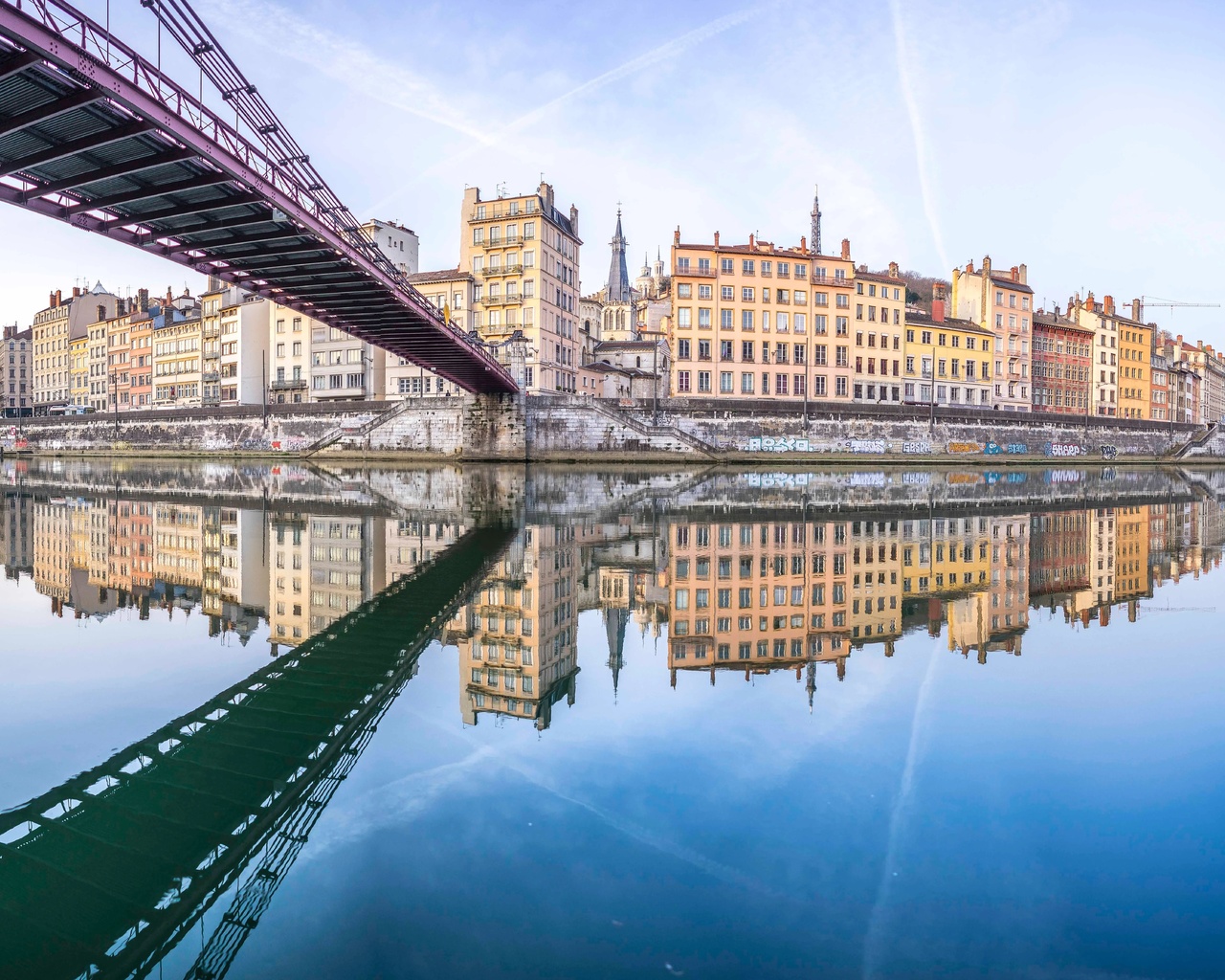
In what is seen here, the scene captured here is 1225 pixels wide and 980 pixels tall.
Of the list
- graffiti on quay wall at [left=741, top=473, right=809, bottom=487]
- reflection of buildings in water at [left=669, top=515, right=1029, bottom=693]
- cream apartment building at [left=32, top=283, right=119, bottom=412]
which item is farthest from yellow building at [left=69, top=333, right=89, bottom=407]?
reflection of buildings in water at [left=669, top=515, right=1029, bottom=693]

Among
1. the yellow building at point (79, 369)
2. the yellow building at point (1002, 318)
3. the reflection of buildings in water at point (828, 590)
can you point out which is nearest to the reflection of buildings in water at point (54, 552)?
the reflection of buildings in water at point (828, 590)

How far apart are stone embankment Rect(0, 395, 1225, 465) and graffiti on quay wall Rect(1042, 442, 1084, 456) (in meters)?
0.12

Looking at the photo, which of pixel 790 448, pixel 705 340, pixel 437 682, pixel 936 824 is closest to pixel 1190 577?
pixel 936 824

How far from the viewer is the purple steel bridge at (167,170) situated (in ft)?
43.3

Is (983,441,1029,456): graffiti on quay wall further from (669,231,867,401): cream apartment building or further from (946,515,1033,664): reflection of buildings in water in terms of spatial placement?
(946,515,1033,664): reflection of buildings in water

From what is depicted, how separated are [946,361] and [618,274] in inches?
2839

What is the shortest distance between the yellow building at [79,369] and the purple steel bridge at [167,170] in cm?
9898

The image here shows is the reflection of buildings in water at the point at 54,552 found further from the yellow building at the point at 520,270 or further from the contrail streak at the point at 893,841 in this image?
the yellow building at the point at 520,270

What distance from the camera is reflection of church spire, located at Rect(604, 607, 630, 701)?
28.0 ft

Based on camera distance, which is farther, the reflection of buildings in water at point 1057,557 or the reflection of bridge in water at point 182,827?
the reflection of buildings in water at point 1057,557

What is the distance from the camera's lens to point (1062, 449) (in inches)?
2832

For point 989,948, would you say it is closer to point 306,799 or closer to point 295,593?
point 306,799

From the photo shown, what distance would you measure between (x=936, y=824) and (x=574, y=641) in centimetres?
521

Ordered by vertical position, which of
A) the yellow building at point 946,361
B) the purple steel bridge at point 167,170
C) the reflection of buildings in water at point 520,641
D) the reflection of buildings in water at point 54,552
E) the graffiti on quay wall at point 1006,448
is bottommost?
the reflection of buildings in water at point 520,641
